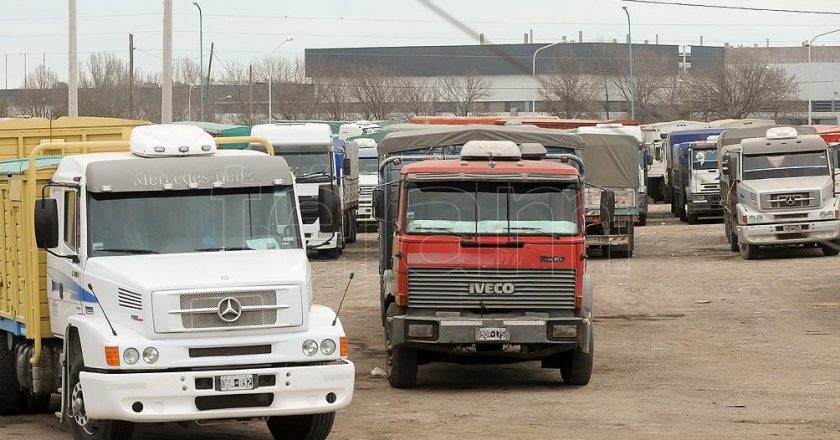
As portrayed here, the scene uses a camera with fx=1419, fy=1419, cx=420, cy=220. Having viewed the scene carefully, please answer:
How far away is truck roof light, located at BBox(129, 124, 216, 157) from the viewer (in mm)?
11945

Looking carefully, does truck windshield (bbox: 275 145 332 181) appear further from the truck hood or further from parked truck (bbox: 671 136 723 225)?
the truck hood

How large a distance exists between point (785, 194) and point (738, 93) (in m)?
59.3

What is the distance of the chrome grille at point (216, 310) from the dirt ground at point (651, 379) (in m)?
1.85

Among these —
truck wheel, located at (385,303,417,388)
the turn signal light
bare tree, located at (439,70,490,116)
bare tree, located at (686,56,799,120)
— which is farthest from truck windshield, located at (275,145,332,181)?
bare tree, located at (686,56,799,120)

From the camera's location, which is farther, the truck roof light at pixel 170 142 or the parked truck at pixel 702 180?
the parked truck at pixel 702 180

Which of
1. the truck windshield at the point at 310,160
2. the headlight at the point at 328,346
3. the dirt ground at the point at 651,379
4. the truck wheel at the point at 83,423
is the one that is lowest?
the dirt ground at the point at 651,379

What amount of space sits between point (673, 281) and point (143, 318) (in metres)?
18.8

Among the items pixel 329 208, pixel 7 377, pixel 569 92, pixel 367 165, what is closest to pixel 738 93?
pixel 569 92

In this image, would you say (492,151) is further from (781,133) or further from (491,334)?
(781,133)

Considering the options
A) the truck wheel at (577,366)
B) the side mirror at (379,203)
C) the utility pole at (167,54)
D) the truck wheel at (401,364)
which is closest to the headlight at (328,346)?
the truck wheel at (401,364)

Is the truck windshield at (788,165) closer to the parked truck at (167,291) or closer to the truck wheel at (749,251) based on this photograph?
the truck wheel at (749,251)

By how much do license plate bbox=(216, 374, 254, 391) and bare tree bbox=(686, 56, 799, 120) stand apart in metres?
80.2

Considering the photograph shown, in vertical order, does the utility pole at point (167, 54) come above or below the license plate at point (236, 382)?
above

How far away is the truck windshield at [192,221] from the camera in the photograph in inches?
451
